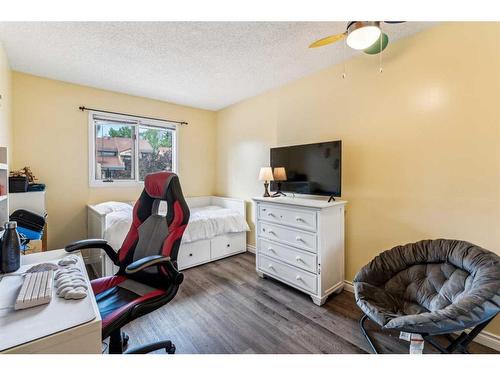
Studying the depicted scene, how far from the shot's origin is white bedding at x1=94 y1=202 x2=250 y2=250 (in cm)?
242

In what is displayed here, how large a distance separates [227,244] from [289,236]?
1.30 m

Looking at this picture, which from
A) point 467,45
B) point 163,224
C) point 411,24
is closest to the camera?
point 163,224

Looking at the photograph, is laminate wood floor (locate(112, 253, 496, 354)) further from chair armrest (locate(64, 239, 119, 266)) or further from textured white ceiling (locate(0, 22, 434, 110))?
textured white ceiling (locate(0, 22, 434, 110))

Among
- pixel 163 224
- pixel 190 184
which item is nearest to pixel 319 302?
pixel 163 224

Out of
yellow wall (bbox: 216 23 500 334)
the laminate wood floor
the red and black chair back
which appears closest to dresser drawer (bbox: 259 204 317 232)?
yellow wall (bbox: 216 23 500 334)

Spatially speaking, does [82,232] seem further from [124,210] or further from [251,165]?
[251,165]

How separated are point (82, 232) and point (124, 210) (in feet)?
2.83

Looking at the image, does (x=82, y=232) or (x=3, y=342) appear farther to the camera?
(x=82, y=232)

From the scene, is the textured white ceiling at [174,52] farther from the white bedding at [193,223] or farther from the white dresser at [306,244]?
the white bedding at [193,223]

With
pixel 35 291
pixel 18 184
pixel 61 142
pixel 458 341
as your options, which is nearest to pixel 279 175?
pixel 458 341

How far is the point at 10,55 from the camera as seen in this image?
228 cm

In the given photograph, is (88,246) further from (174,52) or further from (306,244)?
(174,52)
